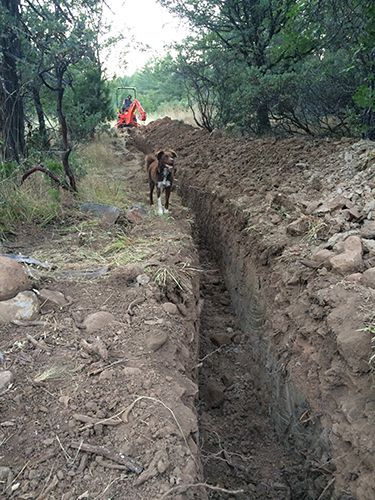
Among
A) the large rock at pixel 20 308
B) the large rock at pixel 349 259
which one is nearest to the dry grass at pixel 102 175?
the large rock at pixel 20 308

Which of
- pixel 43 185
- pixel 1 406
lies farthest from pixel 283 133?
pixel 1 406

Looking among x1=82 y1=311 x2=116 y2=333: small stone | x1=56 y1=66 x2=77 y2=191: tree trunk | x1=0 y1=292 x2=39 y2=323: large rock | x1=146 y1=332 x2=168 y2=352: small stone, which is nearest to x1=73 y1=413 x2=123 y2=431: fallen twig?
x1=146 y1=332 x2=168 y2=352: small stone

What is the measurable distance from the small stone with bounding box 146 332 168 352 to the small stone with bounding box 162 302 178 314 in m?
0.49

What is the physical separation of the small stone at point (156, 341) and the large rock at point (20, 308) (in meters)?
0.93

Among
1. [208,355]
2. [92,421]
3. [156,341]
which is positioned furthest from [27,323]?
[208,355]

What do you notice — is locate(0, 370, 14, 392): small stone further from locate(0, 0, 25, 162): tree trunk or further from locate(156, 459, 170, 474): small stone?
locate(0, 0, 25, 162): tree trunk

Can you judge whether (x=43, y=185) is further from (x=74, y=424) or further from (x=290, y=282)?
(x=74, y=424)

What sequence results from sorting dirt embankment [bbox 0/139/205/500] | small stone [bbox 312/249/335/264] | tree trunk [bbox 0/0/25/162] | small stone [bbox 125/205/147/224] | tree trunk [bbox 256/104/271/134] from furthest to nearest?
tree trunk [bbox 256/104/271/134], tree trunk [bbox 0/0/25/162], small stone [bbox 125/205/147/224], small stone [bbox 312/249/335/264], dirt embankment [bbox 0/139/205/500]

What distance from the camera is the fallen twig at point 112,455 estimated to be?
2400mm

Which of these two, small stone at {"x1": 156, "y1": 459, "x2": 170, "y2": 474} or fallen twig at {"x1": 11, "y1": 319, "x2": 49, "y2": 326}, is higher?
fallen twig at {"x1": 11, "y1": 319, "x2": 49, "y2": 326}

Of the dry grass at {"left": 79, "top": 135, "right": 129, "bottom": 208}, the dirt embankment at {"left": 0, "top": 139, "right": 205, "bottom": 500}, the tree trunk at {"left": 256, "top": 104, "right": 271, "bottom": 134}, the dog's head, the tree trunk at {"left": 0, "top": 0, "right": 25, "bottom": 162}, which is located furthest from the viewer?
the tree trunk at {"left": 256, "top": 104, "right": 271, "bottom": 134}

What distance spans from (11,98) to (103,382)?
5.71 meters

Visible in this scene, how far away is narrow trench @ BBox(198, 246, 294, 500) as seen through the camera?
146 inches

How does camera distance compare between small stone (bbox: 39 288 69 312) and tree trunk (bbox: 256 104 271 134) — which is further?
tree trunk (bbox: 256 104 271 134)
